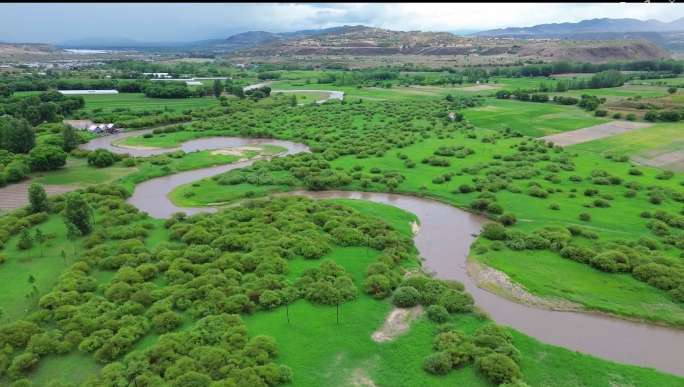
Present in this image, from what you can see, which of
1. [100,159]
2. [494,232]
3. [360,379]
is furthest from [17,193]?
[494,232]

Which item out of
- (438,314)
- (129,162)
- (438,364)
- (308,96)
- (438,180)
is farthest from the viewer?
(308,96)

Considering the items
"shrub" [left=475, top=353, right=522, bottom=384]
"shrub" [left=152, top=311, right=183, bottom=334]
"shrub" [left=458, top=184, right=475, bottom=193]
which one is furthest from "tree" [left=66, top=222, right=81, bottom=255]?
"shrub" [left=458, top=184, right=475, bottom=193]

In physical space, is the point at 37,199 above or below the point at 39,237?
above

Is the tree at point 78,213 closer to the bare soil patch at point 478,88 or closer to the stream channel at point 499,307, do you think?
the stream channel at point 499,307

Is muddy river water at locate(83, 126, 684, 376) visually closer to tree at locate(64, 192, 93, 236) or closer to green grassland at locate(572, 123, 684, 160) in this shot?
tree at locate(64, 192, 93, 236)

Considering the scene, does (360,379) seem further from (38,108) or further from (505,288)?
(38,108)

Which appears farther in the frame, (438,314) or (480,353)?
(438,314)
